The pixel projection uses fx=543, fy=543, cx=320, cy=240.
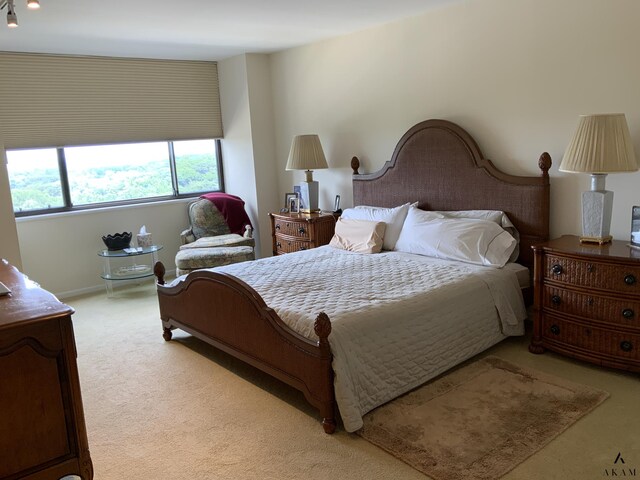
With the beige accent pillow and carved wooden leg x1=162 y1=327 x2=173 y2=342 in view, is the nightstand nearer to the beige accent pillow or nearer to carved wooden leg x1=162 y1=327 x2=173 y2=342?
the beige accent pillow

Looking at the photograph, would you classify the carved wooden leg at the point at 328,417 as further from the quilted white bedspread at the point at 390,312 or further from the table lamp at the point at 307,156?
the table lamp at the point at 307,156

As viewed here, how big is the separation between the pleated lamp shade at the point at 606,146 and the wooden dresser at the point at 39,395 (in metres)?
2.82

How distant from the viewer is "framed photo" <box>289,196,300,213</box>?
533 centimetres

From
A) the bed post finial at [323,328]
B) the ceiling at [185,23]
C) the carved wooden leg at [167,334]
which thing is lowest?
the carved wooden leg at [167,334]

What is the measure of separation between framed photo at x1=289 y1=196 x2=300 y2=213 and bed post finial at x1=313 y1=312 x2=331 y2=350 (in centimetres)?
285

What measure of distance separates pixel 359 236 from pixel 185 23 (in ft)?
6.91

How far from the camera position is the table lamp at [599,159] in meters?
3.06

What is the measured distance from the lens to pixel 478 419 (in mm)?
2682

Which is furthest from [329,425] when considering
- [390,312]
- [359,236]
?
[359,236]

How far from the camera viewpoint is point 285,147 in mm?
5848

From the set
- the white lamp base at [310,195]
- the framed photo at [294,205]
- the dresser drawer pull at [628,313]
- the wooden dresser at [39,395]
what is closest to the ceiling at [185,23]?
the white lamp base at [310,195]

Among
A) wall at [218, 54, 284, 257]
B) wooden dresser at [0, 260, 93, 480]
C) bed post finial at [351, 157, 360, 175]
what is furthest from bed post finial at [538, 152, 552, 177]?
wall at [218, 54, 284, 257]

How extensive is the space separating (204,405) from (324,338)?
93 centimetres

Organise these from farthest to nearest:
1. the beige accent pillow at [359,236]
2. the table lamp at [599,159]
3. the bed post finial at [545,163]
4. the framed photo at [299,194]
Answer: the framed photo at [299,194] < the beige accent pillow at [359,236] < the bed post finial at [545,163] < the table lamp at [599,159]
